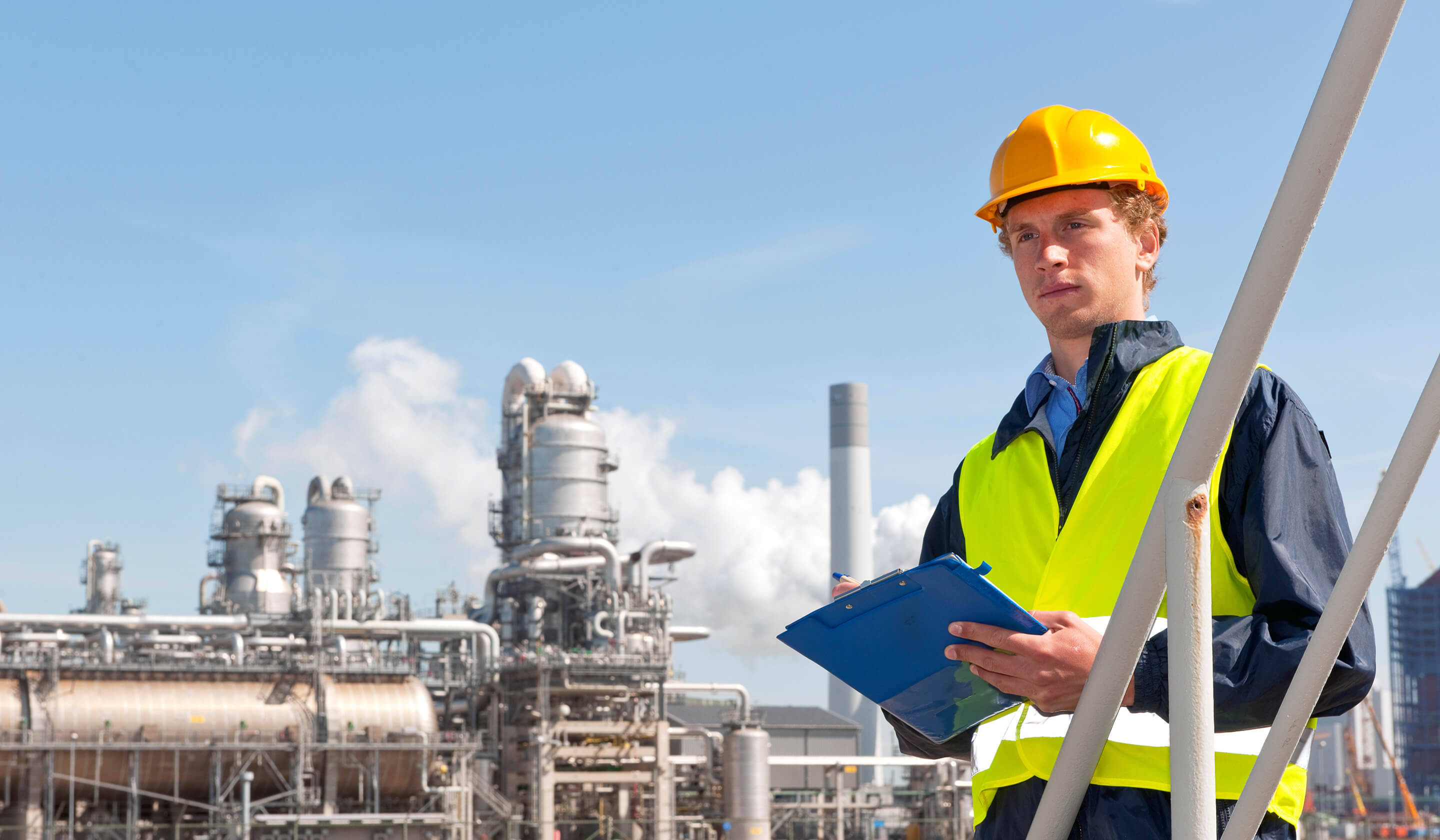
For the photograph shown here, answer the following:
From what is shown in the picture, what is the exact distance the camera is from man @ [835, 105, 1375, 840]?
78.0 inches

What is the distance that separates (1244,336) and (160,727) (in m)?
34.9

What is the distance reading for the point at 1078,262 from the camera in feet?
8.42

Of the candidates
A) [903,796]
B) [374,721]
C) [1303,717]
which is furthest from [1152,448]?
[903,796]

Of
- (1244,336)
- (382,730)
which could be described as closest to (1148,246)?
(1244,336)

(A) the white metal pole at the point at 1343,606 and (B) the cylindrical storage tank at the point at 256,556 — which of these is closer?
(A) the white metal pole at the point at 1343,606

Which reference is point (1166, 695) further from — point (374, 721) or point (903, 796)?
point (903, 796)

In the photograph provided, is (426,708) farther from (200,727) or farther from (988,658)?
(988,658)

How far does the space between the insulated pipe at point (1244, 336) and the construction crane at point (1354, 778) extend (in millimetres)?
83459

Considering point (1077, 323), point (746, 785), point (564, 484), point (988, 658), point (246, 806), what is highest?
point (564, 484)

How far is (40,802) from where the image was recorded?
32.3 meters

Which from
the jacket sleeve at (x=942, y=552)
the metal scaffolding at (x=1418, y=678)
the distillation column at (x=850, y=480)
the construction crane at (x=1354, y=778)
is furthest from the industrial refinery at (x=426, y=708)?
the metal scaffolding at (x=1418, y=678)

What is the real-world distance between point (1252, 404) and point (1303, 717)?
2.08 ft

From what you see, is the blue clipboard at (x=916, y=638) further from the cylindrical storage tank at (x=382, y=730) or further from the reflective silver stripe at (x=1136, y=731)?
the cylindrical storage tank at (x=382, y=730)

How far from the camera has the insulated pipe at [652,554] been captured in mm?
42750
